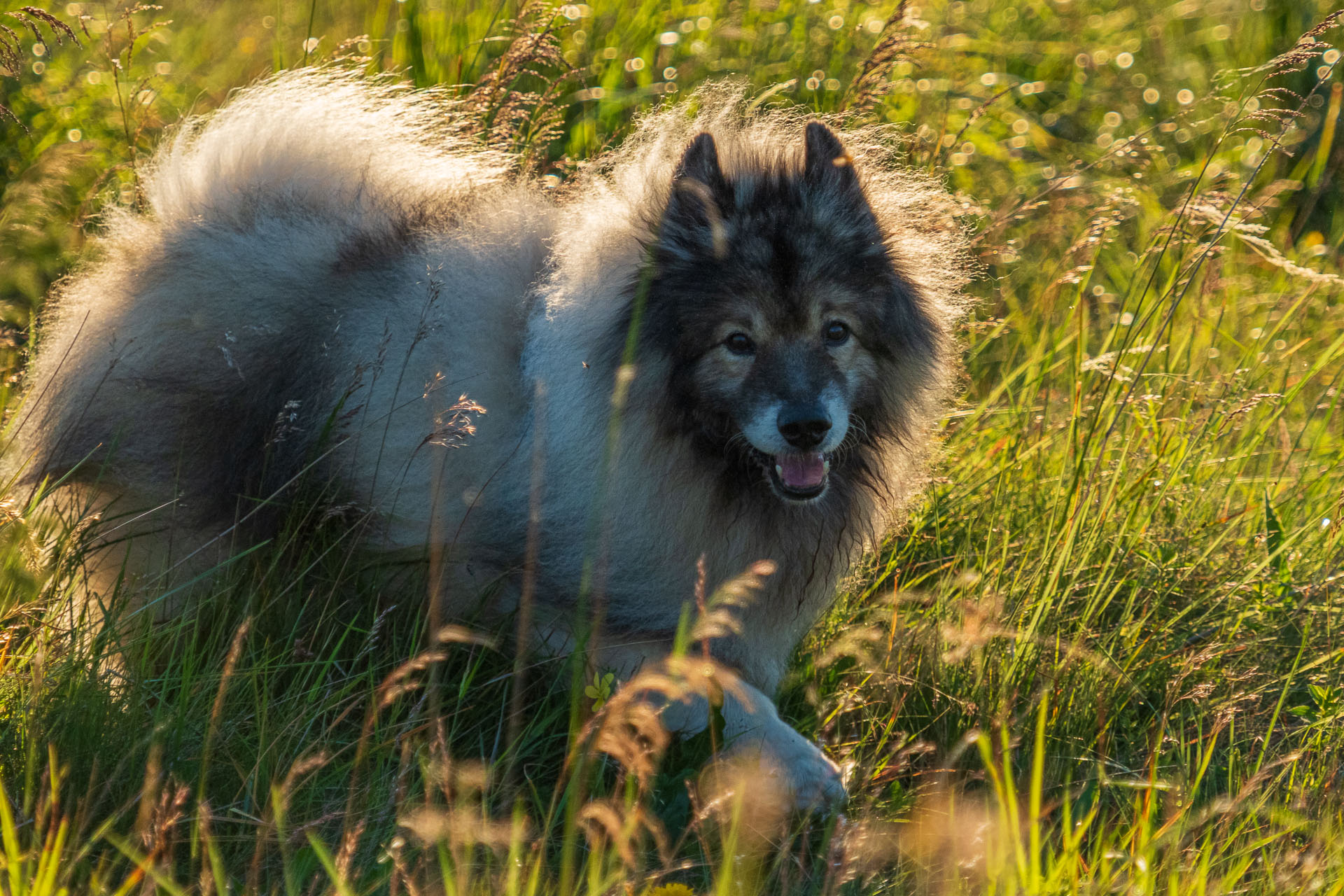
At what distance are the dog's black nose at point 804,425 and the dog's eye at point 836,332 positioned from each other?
29 cm

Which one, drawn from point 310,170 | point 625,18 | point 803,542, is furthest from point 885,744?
point 625,18

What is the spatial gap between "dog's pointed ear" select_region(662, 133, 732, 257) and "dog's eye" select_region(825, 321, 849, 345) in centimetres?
37

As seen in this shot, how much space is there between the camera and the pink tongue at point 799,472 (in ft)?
10.7

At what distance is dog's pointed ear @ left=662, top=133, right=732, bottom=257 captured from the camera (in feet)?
10.6

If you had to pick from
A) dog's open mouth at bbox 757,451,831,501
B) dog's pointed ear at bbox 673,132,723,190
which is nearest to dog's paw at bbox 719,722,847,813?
dog's open mouth at bbox 757,451,831,501

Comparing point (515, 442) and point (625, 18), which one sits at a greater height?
point (625, 18)

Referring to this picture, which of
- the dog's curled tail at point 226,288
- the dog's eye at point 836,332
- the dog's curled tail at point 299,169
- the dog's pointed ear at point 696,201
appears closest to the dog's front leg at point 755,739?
the dog's eye at point 836,332

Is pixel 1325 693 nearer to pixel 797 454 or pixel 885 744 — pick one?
pixel 885 744

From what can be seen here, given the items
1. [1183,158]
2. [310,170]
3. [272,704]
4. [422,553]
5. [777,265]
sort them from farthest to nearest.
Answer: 1. [1183,158]
2. [310,170]
3. [422,553]
4. [777,265]
5. [272,704]

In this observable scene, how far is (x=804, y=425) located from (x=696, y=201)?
688 millimetres

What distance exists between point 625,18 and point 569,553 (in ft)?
12.0

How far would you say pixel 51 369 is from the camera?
3600 mm

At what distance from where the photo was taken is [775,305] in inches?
126

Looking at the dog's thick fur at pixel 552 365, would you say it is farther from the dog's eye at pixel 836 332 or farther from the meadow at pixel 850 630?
the meadow at pixel 850 630
